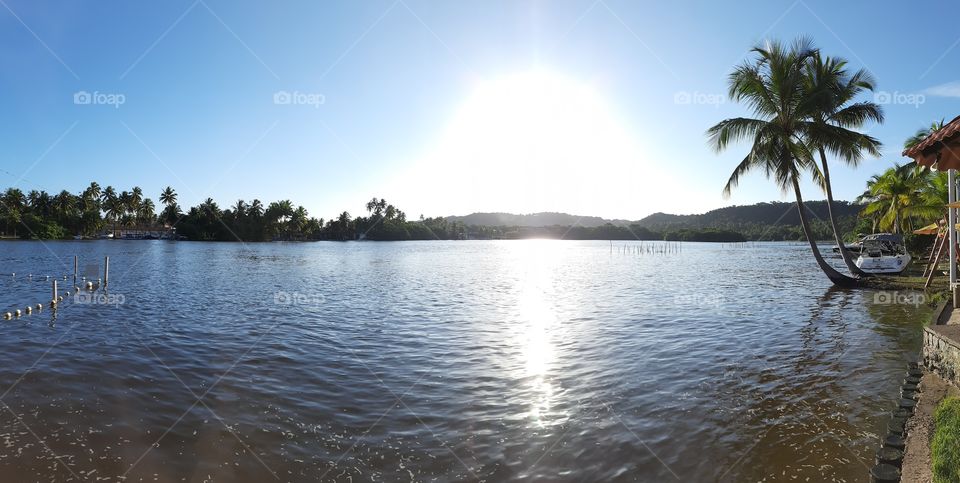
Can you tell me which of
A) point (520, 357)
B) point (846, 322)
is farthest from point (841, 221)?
point (520, 357)

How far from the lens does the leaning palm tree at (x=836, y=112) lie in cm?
2517

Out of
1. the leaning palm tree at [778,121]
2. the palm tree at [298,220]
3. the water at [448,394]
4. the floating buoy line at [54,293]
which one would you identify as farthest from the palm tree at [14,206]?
the leaning palm tree at [778,121]

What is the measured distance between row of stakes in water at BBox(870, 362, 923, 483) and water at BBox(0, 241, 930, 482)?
0.34 meters

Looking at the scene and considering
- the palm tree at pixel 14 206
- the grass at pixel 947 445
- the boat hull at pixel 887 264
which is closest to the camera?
the grass at pixel 947 445

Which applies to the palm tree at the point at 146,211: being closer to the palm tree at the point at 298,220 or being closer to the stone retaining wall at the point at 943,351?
the palm tree at the point at 298,220

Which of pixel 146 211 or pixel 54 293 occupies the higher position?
pixel 146 211

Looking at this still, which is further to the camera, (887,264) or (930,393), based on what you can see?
(887,264)

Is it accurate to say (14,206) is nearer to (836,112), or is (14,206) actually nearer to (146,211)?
(146,211)

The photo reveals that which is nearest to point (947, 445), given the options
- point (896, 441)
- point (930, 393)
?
point (896, 441)

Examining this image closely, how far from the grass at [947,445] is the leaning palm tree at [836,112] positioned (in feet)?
75.4

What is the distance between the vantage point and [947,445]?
5.20 m

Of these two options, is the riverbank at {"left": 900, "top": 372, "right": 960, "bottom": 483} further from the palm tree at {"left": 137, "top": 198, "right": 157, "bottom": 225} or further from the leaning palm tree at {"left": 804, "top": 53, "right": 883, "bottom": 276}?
the palm tree at {"left": 137, "top": 198, "right": 157, "bottom": 225}

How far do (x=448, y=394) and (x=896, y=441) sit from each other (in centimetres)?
655

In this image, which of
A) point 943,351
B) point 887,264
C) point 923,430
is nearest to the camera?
point 923,430
